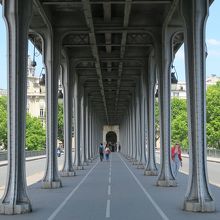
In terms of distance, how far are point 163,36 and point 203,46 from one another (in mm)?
8804

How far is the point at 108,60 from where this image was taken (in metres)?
33.4

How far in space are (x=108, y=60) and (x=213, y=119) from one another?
53858 millimetres

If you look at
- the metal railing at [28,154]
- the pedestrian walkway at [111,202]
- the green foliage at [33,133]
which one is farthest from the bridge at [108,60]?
the green foliage at [33,133]

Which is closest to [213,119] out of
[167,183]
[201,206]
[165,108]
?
Answer: [165,108]

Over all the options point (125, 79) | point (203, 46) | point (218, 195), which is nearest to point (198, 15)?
point (203, 46)

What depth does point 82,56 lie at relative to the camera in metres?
32.8

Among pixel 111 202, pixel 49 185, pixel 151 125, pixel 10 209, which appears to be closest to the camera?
pixel 10 209

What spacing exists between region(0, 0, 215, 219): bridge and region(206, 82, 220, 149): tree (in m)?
39.3

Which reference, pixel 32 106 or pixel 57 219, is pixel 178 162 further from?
pixel 32 106

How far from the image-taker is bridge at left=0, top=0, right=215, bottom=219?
15016 mm

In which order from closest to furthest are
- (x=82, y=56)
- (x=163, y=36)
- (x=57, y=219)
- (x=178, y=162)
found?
(x=57, y=219)
(x=163, y=36)
(x=178, y=162)
(x=82, y=56)

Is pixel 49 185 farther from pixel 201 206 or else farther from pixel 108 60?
pixel 108 60

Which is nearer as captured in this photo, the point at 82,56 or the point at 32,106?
the point at 82,56

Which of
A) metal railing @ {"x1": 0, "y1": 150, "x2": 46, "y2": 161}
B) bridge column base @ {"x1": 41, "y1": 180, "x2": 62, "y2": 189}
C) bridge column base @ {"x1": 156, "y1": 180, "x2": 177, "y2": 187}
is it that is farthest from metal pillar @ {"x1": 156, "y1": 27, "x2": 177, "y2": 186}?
metal railing @ {"x1": 0, "y1": 150, "x2": 46, "y2": 161}
